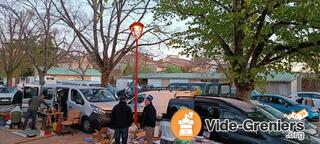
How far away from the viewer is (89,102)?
15680 millimetres

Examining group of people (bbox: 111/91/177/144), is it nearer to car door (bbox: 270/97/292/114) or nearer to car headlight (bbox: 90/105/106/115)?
car headlight (bbox: 90/105/106/115)

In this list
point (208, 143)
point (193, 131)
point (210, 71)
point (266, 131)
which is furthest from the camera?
point (210, 71)

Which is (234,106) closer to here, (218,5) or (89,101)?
(218,5)

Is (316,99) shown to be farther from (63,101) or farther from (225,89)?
(63,101)

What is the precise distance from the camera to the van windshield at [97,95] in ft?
→ 53.0

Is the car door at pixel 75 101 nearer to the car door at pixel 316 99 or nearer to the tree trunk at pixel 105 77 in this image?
the tree trunk at pixel 105 77

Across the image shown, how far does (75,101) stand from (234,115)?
8.85 m

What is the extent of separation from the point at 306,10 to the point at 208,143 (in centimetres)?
606

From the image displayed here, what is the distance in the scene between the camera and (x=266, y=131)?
8727 millimetres

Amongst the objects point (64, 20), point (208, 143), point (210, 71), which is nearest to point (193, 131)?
point (208, 143)

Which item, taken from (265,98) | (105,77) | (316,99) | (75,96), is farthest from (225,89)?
(75,96)

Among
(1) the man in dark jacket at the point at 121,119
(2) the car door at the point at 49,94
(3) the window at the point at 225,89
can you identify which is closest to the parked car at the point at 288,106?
(3) the window at the point at 225,89

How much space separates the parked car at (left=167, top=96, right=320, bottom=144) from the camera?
28.1 ft

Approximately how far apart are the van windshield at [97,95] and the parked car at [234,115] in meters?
6.38
